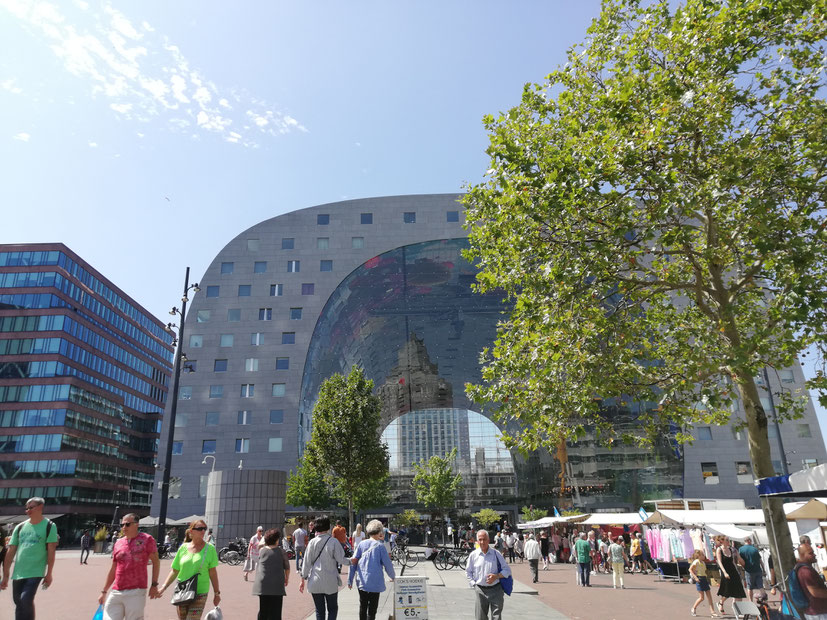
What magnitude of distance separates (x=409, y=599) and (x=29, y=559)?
5.54 metres

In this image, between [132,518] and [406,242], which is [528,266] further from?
[406,242]

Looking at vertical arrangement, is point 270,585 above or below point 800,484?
below

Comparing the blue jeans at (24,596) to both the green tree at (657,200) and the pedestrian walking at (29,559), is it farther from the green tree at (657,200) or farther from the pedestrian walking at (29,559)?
the green tree at (657,200)

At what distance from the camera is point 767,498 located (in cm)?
1074

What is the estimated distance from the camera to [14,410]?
222 feet

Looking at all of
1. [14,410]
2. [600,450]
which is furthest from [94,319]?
[600,450]

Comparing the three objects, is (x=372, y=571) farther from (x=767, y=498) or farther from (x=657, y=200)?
(x=657, y=200)

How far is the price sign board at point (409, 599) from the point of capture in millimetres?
8594

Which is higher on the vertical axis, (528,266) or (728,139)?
(728,139)

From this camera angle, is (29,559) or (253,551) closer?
(29,559)

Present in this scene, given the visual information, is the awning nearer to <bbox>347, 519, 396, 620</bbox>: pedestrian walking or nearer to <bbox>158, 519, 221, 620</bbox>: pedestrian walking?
<bbox>347, 519, 396, 620</bbox>: pedestrian walking

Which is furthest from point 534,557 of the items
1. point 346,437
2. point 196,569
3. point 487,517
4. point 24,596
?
point 487,517

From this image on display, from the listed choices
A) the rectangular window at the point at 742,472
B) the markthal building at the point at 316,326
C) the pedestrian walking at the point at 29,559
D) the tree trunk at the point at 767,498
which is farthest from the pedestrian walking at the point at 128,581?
the rectangular window at the point at 742,472

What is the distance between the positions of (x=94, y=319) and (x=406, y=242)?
52045 millimetres
